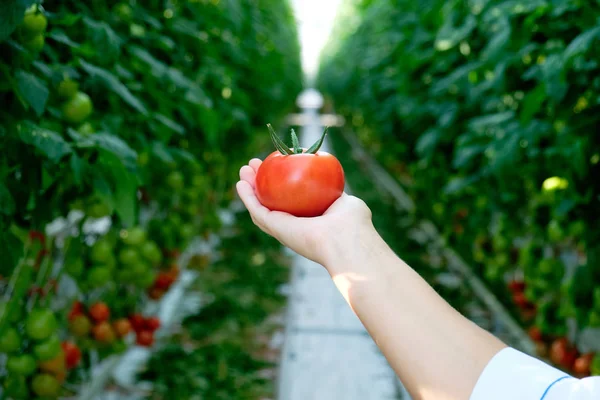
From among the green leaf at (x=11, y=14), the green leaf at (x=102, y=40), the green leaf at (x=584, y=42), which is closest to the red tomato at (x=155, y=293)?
the green leaf at (x=102, y=40)

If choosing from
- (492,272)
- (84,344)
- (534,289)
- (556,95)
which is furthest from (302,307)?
(556,95)

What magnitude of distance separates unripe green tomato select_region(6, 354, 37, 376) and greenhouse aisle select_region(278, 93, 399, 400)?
153 cm

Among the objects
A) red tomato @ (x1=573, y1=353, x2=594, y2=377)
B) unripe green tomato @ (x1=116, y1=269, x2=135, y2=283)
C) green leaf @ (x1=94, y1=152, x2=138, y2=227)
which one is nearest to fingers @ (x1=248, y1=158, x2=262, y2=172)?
green leaf @ (x1=94, y1=152, x2=138, y2=227)

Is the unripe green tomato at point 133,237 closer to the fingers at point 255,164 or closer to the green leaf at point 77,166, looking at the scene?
the green leaf at point 77,166

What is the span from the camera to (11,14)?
116 centimetres

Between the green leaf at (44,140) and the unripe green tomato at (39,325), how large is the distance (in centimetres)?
61

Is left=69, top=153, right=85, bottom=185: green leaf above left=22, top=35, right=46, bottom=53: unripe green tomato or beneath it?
beneath

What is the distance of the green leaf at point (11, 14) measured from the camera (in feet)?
3.77

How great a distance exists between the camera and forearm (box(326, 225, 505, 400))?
0.78 meters

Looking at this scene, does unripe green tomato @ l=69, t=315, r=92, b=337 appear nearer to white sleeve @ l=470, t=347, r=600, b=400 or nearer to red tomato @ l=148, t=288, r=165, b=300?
red tomato @ l=148, t=288, r=165, b=300

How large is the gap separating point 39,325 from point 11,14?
92 cm

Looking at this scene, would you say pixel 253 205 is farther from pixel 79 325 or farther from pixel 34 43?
pixel 79 325

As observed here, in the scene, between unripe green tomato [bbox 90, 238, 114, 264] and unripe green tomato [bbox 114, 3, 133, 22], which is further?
unripe green tomato [bbox 114, 3, 133, 22]

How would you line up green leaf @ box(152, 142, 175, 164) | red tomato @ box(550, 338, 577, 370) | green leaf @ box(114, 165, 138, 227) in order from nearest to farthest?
1. green leaf @ box(114, 165, 138, 227)
2. green leaf @ box(152, 142, 175, 164)
3. red tomato @ box(550, 338, 577, 370)
